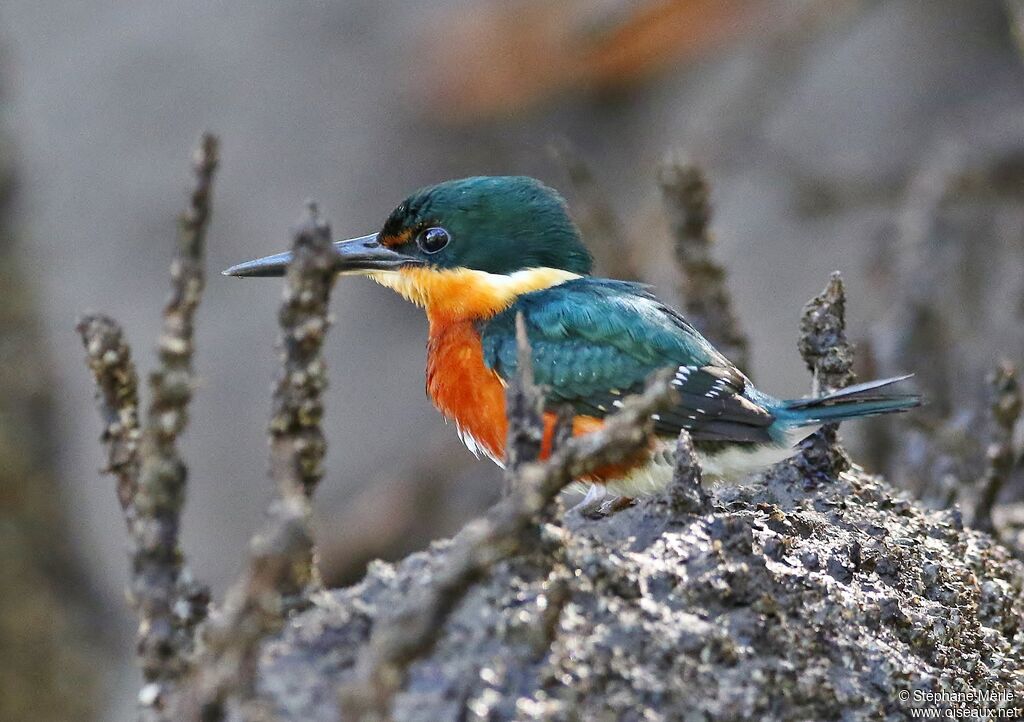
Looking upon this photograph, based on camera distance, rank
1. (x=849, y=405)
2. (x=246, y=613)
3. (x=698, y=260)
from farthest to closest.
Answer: (x=698, y=260) < (x=849, y=405) < (x=246, y=613)

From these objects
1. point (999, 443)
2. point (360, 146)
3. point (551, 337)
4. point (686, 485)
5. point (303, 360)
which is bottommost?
point (999, 443)

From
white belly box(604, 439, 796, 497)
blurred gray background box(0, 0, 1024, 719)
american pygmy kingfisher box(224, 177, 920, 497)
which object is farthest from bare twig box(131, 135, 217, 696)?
blurred gray background box(0, 0, 1024, 719)

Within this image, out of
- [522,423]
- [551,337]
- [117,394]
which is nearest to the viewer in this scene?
[522,423]

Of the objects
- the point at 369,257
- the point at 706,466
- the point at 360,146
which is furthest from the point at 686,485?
the point at 360,146

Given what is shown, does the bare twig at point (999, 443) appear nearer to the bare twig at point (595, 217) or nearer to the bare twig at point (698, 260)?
the bare twig at point (698, 260)

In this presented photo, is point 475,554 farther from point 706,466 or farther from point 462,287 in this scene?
point 462,287

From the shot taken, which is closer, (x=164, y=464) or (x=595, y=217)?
(x=164, y=464)

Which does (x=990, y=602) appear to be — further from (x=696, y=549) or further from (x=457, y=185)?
(x=457, y=185)
